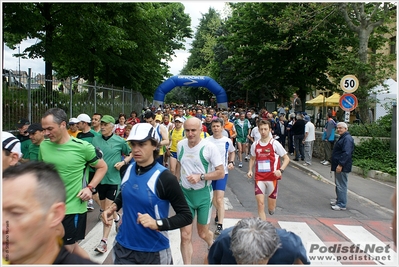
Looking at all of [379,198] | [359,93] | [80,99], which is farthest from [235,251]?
[359,93]

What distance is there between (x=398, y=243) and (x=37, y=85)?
33.3 feet

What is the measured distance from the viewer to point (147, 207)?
122 inches

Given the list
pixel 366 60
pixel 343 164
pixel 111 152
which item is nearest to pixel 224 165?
pixel 111 152

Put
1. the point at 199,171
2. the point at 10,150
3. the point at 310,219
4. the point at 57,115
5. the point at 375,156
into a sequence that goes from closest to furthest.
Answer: the point at 10,150, the point at 57,115, the point at 199,171, the point at 310,219, the point at 375,156

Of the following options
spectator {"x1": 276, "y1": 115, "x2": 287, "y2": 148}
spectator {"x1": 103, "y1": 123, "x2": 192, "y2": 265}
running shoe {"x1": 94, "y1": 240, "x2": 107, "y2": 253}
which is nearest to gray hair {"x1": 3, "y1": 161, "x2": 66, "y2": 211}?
spectator {"x1": 103, "y1": 123, "x2": 192, "y2": 265}

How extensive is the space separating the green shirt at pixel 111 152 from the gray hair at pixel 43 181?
13.3ft

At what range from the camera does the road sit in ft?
18.3

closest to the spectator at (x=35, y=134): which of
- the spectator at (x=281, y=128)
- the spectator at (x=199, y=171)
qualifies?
the spectator at (x=199, y=171)

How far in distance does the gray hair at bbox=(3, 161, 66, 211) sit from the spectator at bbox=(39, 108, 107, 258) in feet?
6.52

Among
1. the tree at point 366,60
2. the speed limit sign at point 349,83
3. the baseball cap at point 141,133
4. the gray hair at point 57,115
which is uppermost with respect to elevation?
the tree at point 366,60

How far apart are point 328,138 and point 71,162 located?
12.4 m

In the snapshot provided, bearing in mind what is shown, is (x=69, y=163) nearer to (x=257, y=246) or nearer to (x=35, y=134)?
(x=257, y=246)

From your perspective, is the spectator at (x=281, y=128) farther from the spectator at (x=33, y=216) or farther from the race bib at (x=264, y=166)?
the spectator at (x=33, y=216)

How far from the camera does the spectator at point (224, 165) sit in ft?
20.8
